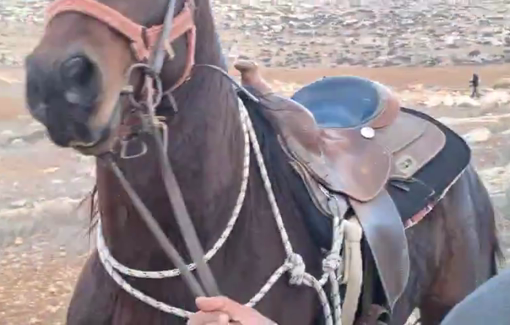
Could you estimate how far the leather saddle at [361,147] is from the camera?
2.66 metres

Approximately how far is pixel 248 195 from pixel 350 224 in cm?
41

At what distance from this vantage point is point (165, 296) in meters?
2.32

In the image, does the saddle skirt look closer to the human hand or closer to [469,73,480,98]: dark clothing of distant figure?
the human hand

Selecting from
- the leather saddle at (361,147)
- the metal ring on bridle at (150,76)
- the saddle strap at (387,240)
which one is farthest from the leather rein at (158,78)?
the saddle strap at (387,240)

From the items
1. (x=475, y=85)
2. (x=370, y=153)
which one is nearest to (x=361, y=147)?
(x=370, y=153)

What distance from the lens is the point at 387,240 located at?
9.23 ft

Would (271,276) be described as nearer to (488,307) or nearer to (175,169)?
(175,169)

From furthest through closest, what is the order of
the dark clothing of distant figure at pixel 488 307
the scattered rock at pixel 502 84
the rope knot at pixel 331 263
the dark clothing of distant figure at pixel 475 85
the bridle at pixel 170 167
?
the scattered rock at pixel 502 84 → the dark clothing of distant figure at pixel 475 85 → the rope knot at pixel 331 263 → the bridle at pixel 170 167 → the dark clothing of distant figure at pixel 488 307

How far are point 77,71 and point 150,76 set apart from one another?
237mm

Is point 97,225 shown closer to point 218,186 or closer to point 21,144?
point 218,186

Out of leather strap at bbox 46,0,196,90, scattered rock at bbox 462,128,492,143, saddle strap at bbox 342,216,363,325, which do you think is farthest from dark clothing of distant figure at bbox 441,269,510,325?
scattered rock at bbox 462,128,492,143

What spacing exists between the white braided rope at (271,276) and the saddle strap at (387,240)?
0.17 meters

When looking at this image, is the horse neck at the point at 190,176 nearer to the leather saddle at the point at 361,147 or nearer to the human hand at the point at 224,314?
the leather saddle at the point at 361,147

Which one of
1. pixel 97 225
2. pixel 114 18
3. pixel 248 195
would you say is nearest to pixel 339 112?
pixel 248 195
